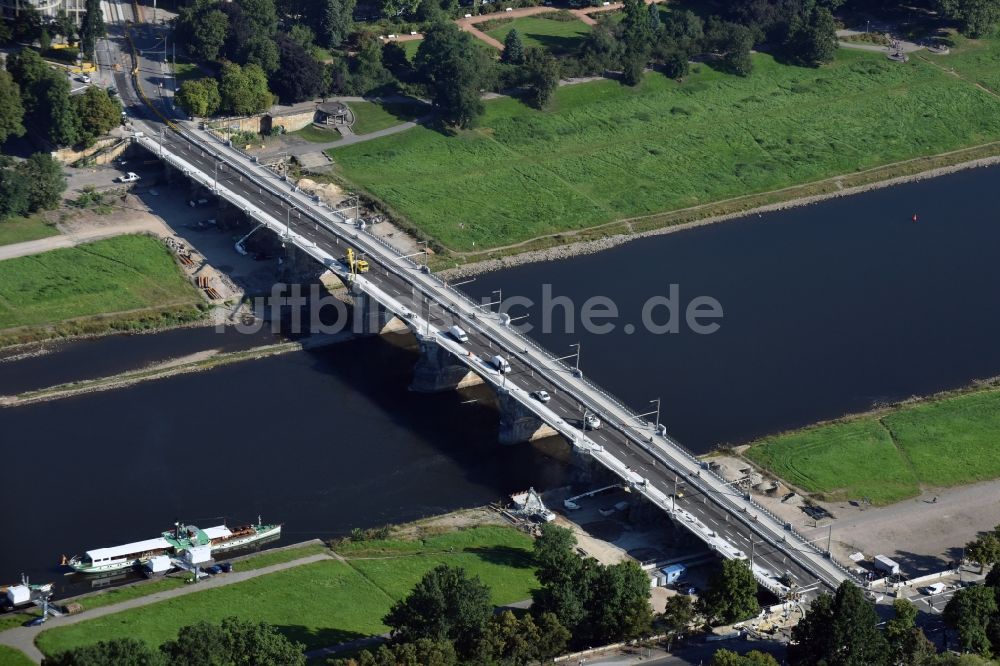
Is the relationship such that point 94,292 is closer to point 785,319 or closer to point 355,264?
point 355,264

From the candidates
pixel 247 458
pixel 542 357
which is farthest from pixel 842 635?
pixel 247 458

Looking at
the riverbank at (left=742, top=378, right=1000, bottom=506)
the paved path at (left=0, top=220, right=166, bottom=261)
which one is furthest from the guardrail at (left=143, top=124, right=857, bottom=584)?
the paved path at (left=0, top=220, right=166, bottom=261)

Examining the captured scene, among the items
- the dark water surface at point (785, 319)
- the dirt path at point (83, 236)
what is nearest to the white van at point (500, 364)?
the dark water surface at point (785, 319)

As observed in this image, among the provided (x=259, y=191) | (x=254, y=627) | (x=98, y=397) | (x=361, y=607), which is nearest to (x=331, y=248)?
(x=259, y=191)

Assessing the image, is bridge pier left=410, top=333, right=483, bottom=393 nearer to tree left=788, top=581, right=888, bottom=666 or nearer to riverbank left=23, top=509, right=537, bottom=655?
riverbank left=23, top=509, right=537, bottom=655

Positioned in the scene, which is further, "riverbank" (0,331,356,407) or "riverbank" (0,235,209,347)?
"riverbank" (0,235,209,347)

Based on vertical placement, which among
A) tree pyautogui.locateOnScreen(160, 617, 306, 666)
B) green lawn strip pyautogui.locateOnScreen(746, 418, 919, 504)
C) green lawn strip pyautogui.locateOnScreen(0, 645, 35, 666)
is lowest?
green lawn strip pyautogui.locateOnScreen(0, 645, 35, 666)
